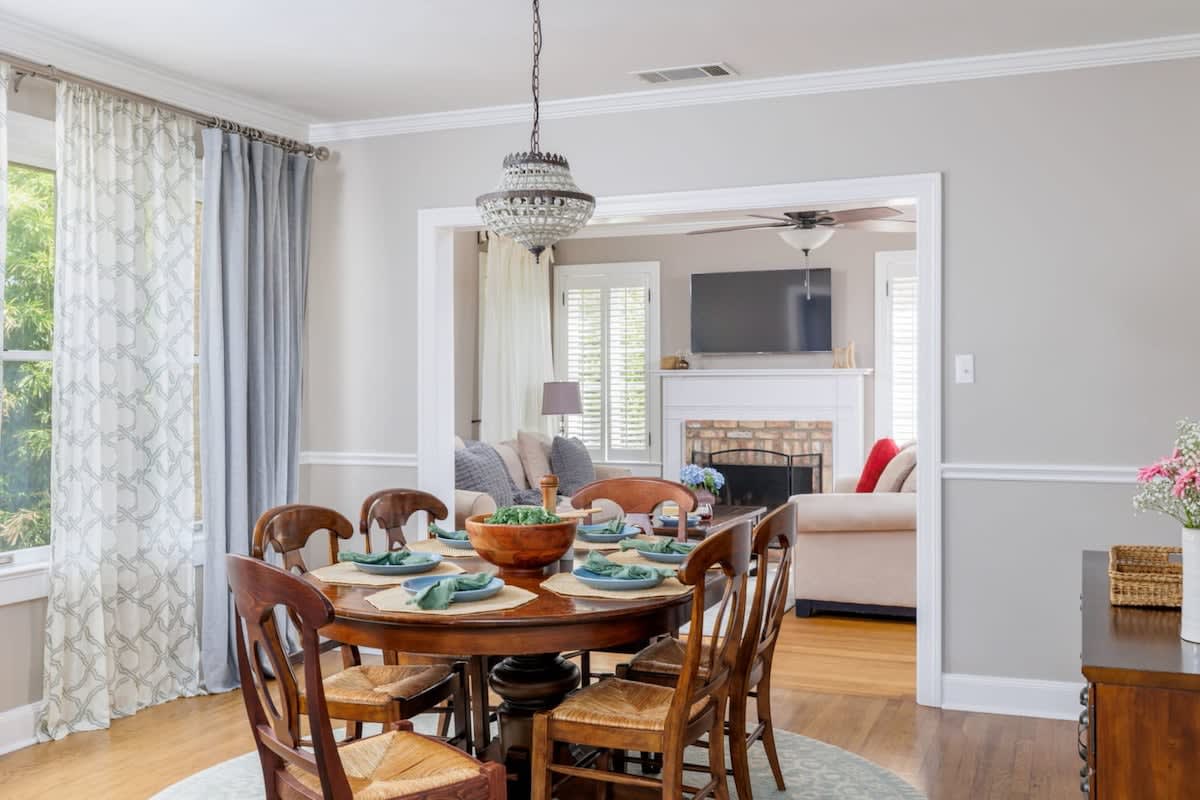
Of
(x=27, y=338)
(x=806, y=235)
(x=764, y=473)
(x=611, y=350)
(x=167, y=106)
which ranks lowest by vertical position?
(x=764, y=473)

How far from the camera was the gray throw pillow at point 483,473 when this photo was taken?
6.73m

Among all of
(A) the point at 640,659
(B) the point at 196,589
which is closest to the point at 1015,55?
(A) the point at 640,659

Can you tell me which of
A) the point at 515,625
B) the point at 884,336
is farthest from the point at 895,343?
the point at 515,625

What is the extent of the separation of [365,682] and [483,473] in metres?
4.00

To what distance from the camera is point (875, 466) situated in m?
6.62

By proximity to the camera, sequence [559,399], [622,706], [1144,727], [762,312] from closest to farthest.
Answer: [1144,727], [622,706], [559,399], [762,312]

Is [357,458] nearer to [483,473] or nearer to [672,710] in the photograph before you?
[483,473]

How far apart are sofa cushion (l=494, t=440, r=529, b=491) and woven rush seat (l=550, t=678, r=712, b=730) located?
16.0 ft

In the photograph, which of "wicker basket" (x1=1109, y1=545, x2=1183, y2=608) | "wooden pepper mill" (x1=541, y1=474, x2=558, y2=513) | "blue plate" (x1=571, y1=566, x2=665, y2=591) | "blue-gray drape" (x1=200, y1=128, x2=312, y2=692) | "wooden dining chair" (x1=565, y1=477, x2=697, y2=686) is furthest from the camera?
"blue-gray drape" (x1=200, y1=128, x2=312, y2=692)

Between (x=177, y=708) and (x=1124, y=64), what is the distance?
441cm

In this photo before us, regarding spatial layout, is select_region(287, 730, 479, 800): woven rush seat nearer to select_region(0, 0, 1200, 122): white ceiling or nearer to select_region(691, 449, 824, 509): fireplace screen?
select_region(0, 0, 1200, 122): white ceiling

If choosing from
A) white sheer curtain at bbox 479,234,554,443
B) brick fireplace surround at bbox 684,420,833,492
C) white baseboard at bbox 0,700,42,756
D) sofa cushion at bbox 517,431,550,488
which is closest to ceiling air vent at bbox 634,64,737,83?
white baseboard at bbox 0,700,42,756

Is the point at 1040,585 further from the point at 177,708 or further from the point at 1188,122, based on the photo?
the point at 177,708

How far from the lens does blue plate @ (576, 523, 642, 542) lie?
3.57 m
